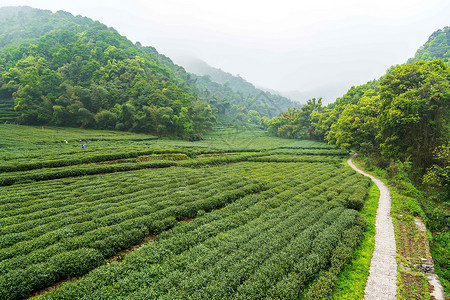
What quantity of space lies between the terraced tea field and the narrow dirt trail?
1.11m

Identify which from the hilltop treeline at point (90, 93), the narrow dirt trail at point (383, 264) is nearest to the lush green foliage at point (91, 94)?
the hilltop treeline at point (90, 93)

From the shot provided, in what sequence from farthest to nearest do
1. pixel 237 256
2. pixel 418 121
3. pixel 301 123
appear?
pixel 301 123, pixel 418 121, pixel 237 256

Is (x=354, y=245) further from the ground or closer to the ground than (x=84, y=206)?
further from the ground

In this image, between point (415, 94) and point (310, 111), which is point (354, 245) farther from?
point (310, 111)

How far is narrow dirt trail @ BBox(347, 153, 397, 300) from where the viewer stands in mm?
7789

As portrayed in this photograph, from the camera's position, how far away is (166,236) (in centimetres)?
998

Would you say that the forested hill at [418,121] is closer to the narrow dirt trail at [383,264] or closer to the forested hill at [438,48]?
the narrow dirt trail at [383,264]

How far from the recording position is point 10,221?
9656mm

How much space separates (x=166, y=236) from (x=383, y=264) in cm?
1122

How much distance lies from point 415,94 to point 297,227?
26.8 meters

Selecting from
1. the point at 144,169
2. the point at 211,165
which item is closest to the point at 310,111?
the point at 211,165

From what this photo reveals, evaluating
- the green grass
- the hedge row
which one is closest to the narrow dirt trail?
the green grass

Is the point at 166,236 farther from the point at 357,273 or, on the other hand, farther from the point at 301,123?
the point at 301,123

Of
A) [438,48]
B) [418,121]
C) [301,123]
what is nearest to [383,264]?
[418,121]
